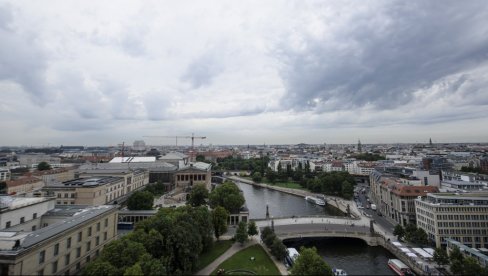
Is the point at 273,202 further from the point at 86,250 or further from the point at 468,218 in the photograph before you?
the point at 86,250

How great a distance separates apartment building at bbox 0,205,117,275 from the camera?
20625 mm

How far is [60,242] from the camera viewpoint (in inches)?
984

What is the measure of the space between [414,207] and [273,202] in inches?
1450

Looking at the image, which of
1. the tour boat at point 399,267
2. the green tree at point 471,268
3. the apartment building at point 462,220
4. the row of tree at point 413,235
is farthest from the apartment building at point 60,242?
the apartment building at point 462,220

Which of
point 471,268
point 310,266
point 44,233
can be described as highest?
point 44,233

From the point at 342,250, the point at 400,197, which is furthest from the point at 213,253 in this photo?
the point at 400,197

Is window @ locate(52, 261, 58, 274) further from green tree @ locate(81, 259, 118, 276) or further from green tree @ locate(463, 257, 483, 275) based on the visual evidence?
green tree @ locate(463, 257, 483, 275)

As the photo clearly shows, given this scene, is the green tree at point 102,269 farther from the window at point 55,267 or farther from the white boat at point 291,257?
the white boat at point 291,257

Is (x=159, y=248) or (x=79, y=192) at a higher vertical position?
(x=79, y=192)

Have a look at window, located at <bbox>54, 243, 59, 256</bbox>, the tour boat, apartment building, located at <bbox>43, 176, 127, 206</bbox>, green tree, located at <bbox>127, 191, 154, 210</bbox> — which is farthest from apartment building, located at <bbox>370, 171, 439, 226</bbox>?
apartment building, located at <bbox>43, 176, 127, 206</bbox>

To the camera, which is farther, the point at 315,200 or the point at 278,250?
the point at 315,200

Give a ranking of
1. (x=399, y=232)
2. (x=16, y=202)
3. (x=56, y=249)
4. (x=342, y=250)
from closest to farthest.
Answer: (x=56, y=249)
(x=16, y=202)
(x=399, y=232)
(x=342, y=250)

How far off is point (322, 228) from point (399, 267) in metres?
13.8

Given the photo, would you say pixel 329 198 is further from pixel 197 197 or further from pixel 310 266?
pixel 310 266
